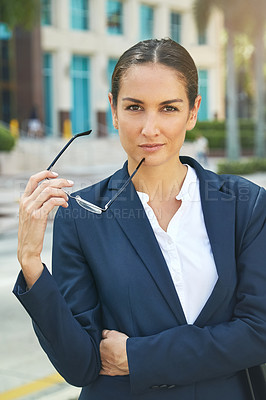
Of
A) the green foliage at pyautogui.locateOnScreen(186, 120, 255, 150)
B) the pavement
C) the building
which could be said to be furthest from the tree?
the green foliage at pyautogui.locateOnScreen(186, 120, 255, 150)

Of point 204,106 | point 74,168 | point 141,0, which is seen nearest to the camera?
point 74,168

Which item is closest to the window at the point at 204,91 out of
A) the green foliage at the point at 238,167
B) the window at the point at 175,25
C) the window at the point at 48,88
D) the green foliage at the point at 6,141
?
the window at the point at 175,25

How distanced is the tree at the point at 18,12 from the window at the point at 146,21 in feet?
89.5

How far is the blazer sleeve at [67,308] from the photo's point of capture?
1819mm

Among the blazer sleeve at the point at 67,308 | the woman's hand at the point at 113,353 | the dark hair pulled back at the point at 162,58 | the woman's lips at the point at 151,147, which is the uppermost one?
the dark hair pulled back at the point at 162,58

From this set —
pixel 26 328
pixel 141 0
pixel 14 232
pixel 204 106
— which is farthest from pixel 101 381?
pixel 204 106

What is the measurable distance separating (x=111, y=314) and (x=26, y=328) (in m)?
4.51

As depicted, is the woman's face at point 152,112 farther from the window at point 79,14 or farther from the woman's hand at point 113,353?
the window at point 79,14

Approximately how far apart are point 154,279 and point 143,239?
124mm

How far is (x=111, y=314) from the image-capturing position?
1.95m

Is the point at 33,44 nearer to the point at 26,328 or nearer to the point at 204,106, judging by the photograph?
the point at 204,106

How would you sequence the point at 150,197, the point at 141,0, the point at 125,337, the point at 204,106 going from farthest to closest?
1. the point at 204,106
2. the point at 141,0
3. the point at 150,197
4. the point at 125,337

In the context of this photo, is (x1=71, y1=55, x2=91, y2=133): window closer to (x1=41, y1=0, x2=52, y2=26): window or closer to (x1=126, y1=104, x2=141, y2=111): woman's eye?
(x1=41, y1=0, x2=52, y2=26): window

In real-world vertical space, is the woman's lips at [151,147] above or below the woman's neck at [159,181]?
above
